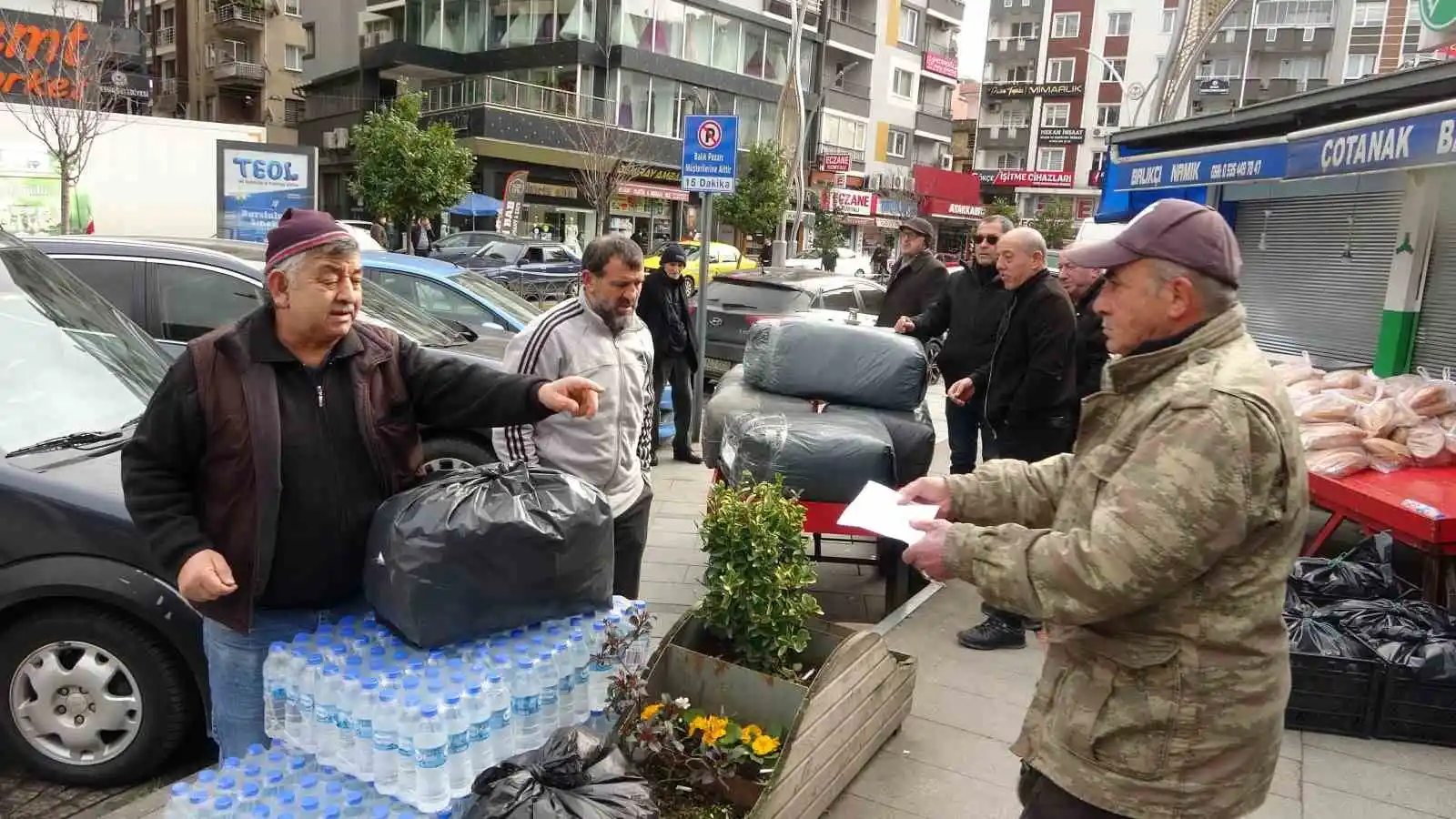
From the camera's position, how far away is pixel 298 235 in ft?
7.93

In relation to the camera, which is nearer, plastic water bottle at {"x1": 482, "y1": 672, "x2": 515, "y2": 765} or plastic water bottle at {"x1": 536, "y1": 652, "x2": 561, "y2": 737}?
plastic water bottle at {"x1": 482, "y1": 672, "x2": 515, "y2": 765}

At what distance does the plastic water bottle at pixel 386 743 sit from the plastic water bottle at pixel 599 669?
0.58 meters

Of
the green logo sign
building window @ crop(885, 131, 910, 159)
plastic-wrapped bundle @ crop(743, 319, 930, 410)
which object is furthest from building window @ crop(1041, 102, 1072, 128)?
plastic-wrapped bundle @ crop(743, 319, 930, 410)

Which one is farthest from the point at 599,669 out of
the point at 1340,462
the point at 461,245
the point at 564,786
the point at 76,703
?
the point at 461,245

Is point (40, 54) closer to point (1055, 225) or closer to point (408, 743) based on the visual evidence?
point (408, 743)

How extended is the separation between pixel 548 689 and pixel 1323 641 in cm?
336

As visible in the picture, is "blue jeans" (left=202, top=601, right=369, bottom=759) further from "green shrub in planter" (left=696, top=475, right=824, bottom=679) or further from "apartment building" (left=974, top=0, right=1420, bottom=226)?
"apartment building" (left=974, top=0, right=1420, bottom=226)

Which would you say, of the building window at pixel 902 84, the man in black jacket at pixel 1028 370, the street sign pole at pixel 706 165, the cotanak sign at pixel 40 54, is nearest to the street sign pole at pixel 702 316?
the street sign pole at pixel 706 165

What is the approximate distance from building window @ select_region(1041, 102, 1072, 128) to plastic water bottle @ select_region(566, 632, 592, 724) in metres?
67.2

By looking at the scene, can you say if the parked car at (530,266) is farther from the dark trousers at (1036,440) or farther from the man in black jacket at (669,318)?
the dark trousers at (1036,440)

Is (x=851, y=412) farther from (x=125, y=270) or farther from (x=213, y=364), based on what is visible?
(x=125, y=270)

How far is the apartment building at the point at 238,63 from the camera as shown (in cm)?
4397

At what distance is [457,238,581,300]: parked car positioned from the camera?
65.8ft

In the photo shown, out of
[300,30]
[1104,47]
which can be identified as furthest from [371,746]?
[1104,47]
